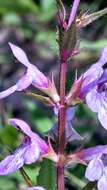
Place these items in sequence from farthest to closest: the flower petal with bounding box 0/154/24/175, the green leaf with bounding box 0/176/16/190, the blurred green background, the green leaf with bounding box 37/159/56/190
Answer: the green leaf with bounding box 0/176/16/190, the blurred green background, the green leaf with bounding box 37/159/56/190, the flower petal with bounding box 0/154/24/175

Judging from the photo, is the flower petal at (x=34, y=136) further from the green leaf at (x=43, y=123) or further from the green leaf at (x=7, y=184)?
the green leaf at (x=43, y=123)

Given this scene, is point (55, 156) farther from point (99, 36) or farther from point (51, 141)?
point (99, 36)

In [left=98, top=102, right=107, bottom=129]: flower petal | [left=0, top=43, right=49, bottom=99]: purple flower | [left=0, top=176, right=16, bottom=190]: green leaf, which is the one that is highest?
[left=0, top=43, right=49, bottom=99]: purple flower

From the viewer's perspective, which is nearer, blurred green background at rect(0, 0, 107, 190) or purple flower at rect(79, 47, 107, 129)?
purple flower at rect(79, 47, 107, 129)

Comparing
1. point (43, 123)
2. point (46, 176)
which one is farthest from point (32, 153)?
point (43, 123)

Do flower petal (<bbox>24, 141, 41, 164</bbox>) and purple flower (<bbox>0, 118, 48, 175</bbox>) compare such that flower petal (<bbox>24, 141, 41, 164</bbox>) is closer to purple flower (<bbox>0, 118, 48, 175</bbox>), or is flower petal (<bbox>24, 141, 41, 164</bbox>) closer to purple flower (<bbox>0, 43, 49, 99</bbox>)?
purple flower (<bbox>0, 118, 48, 175</bbox>)

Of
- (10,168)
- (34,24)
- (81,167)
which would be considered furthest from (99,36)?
(10,168)

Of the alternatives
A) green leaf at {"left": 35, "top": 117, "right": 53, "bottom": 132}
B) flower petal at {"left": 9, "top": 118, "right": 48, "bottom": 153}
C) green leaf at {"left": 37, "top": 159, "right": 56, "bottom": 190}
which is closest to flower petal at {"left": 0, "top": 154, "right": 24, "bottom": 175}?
flower petal at {"left": 9, "top": 118, "right": 48, "bottom": 153}
